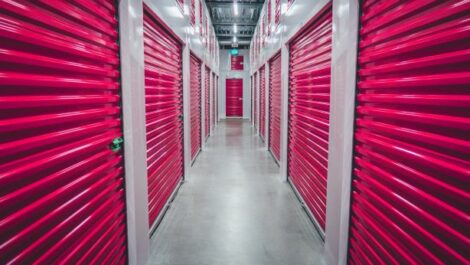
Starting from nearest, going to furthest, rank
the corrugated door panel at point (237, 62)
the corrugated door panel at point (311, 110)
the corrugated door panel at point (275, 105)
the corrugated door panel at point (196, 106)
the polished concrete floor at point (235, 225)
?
1. the polished concrete floor at point (235, 225)
2. the corrugated door panel at point (311, 110)
3. the corrugated door panel at point (275, 105)
4. the corrugated door panel at point (196, 106)
5. the corrugated door panel at point (237, 62)

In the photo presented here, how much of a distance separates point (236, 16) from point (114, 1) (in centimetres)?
1033

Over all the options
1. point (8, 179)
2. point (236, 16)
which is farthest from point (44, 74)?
point (236, 16)

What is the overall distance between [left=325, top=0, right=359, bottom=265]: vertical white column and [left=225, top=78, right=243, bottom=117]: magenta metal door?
48.6 ft

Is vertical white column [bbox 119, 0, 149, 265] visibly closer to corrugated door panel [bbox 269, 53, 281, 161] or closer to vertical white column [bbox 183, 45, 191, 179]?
vertical white column [bbox 183, 45, 191, 179]

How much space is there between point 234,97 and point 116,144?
15371 mm

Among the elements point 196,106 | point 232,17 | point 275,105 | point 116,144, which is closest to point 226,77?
point 232,17

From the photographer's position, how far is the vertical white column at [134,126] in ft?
7.37

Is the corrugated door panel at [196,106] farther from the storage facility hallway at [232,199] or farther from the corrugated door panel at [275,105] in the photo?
the storage facility hallway at [232,199]

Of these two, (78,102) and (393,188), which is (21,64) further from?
(393,188)

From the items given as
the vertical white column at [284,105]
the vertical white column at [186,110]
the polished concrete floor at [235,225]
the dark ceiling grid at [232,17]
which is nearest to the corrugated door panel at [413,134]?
the polished concrete floor at [235,225]

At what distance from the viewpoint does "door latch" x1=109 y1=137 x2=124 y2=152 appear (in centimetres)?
209

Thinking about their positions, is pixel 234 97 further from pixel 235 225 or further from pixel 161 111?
pixel 235 225

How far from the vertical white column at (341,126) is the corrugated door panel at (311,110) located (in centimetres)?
47

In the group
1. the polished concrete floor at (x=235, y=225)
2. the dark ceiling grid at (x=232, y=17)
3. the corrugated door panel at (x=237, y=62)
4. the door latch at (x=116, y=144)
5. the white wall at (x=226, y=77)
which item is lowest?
the polished concrete floor at (x=235, y=225)
